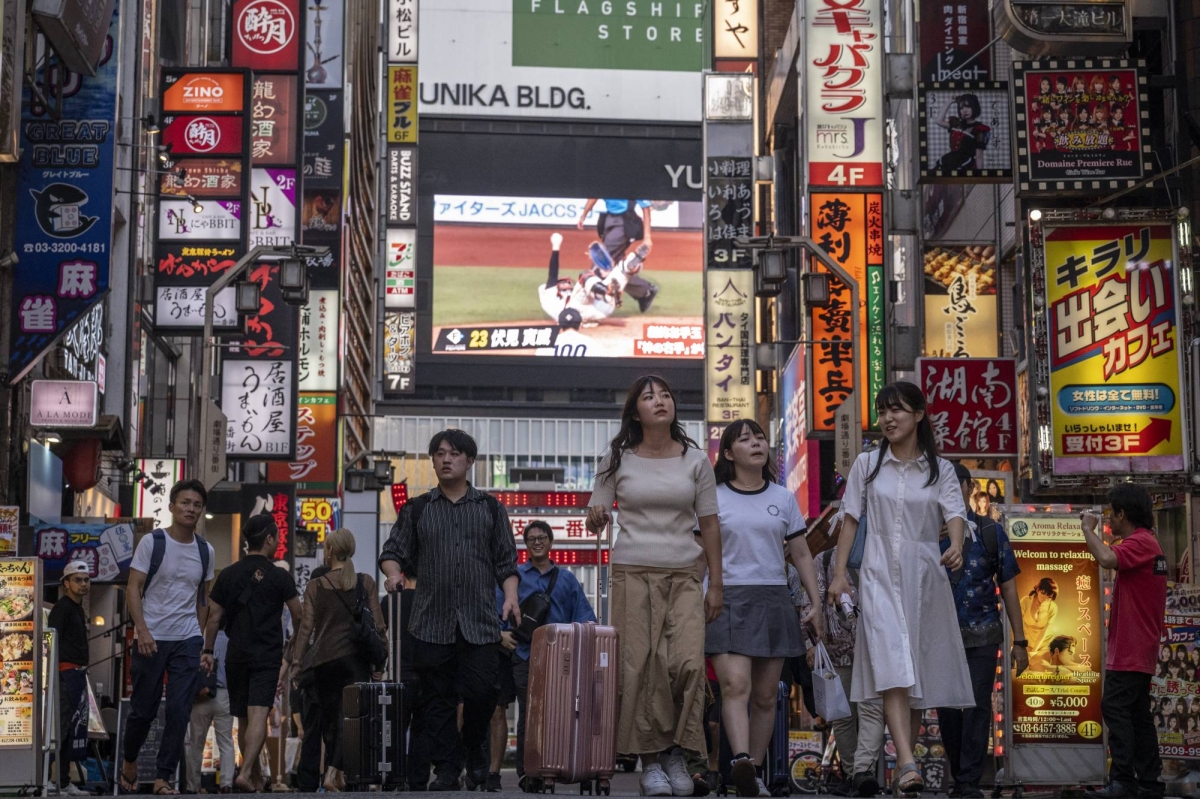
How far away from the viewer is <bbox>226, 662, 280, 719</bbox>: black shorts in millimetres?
11500

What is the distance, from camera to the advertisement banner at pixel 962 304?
2398 cm

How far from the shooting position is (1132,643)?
396 inches

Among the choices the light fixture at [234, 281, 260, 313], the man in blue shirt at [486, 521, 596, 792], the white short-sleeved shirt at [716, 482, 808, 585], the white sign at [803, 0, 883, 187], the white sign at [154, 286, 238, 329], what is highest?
the white sign at [803, 0, 883, 187]

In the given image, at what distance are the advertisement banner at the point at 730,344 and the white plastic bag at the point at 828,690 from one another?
2786 centimetres

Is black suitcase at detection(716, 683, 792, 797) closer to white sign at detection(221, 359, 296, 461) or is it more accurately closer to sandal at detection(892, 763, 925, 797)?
sandal at detection(892, 763, 925, 797)

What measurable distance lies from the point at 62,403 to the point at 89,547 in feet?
6.46

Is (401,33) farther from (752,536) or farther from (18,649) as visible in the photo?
(752,536)

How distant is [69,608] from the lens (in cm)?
1341

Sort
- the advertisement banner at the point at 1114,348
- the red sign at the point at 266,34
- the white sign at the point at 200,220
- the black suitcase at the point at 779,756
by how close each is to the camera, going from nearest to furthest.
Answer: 1. the black suitcase at the point at 779,756
2. the advertisement banner at the point at 1114,348
3. the white sign at the point at 200,220
4. the red sign at the point at 266,34

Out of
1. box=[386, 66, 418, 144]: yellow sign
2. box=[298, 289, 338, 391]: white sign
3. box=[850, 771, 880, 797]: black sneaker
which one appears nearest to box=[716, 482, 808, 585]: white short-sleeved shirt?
box=[850, 771, 880, 797]: black sneaker

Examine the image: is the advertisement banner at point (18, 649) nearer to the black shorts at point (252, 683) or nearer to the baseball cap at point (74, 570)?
the black shorts at point (252, 683)

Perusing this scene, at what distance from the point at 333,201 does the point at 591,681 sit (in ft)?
113

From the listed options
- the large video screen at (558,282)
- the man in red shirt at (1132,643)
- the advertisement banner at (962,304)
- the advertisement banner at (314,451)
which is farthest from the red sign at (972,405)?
the large video screen at (558,282)

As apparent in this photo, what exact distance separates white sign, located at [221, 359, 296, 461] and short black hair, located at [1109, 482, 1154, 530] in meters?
18.8
